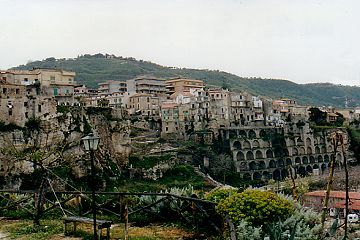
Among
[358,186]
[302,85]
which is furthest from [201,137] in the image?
[302,85]

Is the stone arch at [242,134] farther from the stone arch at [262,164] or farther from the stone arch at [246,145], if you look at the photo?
the stone arch at [262,164]

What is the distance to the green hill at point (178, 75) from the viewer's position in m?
145

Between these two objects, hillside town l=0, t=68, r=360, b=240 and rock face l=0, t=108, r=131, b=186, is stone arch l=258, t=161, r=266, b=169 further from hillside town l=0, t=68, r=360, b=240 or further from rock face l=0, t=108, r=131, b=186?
rock face l=0, t=108, r=131, b=186

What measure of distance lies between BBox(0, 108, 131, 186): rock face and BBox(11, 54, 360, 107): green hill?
236 ft

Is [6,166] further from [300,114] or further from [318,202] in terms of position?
[300,114]

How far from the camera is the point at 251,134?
249 ft

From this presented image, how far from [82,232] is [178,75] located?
14963 centimetres

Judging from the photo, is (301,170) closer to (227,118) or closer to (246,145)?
(246,145)

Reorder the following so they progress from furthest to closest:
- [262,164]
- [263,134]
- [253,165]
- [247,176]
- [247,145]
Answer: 1. [263,134]
2. [262,164]
3. [253,165]
4. [247,145]
5. [247,176]

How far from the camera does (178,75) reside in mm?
159250

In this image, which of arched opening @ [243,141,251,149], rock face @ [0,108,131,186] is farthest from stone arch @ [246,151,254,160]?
rock face @ [0,108,131,186]

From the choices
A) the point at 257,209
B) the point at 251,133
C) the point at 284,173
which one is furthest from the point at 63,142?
the point at 257,209

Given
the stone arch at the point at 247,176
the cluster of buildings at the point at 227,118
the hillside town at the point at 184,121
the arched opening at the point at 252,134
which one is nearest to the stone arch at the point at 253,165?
the cluster of buildings at the point at 227,118

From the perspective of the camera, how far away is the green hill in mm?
144875
